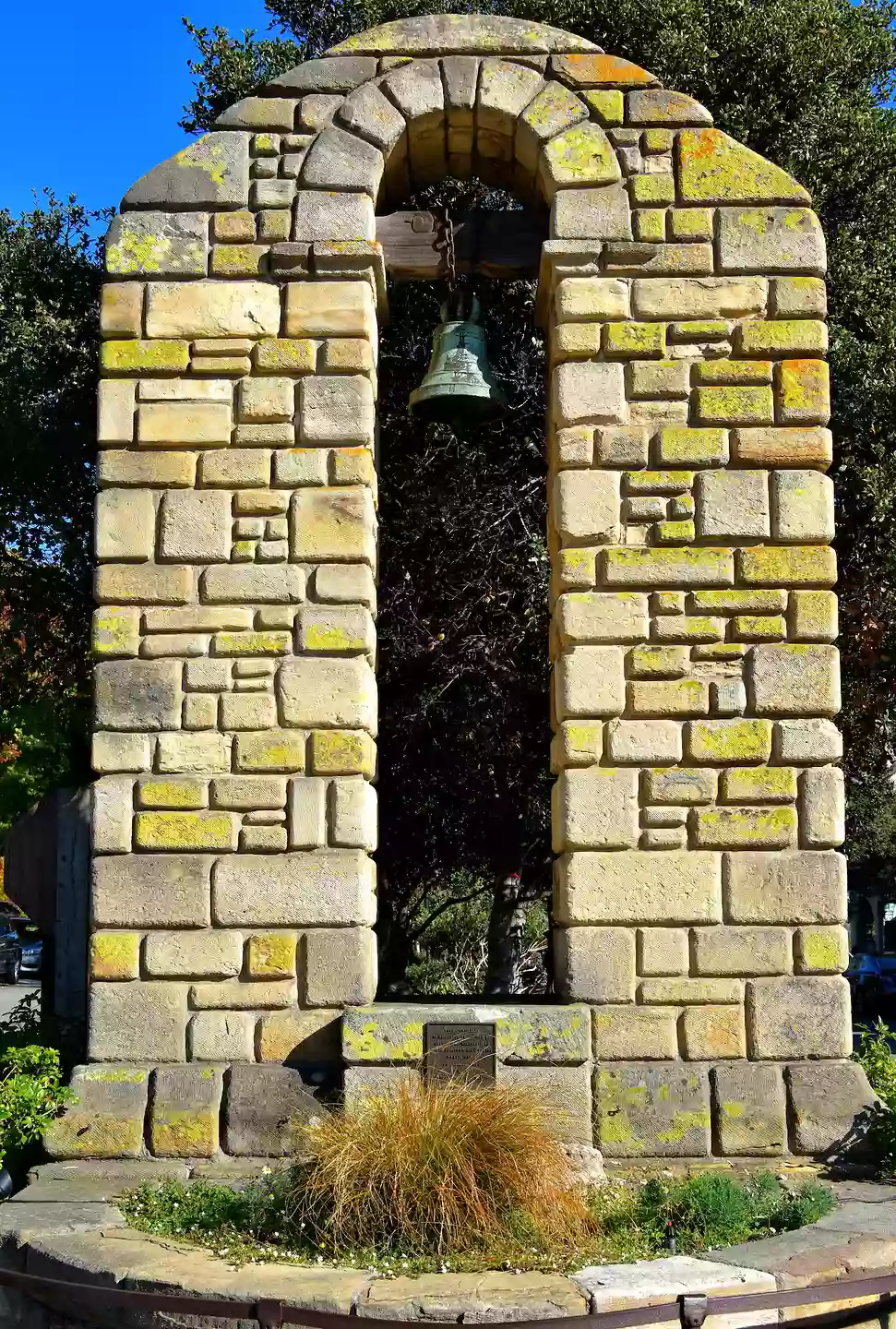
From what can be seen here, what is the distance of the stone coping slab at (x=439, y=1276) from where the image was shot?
3.54 m

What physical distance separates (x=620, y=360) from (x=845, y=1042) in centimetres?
286

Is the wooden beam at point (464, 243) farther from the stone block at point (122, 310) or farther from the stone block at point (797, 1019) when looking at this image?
the stone block at point (797, 1019)

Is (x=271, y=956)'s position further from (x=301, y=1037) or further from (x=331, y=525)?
(x=331, y=525)

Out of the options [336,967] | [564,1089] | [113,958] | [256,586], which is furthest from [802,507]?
[113,958]

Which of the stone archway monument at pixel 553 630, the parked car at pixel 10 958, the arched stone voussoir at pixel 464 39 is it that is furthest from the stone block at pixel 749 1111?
the parked car at pixel 10 958

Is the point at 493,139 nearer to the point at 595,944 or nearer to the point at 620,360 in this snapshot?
the point at 620,360

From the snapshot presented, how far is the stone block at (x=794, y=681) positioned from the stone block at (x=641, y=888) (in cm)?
66

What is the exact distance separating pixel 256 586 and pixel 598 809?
1.64m

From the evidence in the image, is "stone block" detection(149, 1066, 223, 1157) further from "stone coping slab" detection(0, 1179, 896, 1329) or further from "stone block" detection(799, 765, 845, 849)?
"stone block" detection(799, 765, 845, 849)

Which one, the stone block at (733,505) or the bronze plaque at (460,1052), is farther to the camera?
the stone block at (733,505)

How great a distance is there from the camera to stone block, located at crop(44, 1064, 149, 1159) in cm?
485

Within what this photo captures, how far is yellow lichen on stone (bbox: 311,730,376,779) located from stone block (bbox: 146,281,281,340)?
1721mm

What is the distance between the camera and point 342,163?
18.2ft

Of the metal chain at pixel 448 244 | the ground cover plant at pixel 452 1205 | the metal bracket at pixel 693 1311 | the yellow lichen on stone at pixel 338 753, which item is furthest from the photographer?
the metal chain at pixel 448 244
